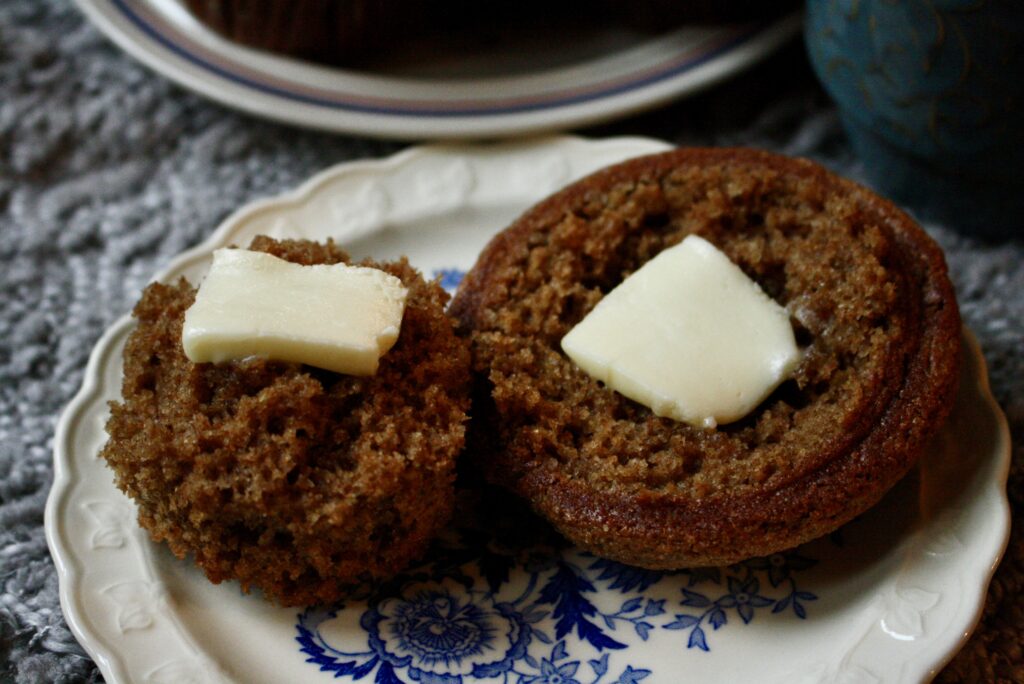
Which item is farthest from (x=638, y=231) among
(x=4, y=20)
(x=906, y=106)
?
(x=4, y=20)

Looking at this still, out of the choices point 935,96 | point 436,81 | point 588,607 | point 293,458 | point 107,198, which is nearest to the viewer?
point 293,458

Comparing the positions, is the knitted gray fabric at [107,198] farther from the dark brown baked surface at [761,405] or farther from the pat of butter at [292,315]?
the pat of butter at [292,315]

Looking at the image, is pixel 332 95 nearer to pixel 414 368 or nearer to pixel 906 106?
pixel 414 368

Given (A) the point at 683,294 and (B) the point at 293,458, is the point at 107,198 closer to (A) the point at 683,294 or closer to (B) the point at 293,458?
(B) the point at 293,458

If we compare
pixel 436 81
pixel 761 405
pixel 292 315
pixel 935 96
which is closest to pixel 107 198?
pixel 436 81

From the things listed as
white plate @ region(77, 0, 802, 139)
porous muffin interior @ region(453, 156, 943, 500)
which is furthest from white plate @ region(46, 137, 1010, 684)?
white plate @ region(77, 0, 802, 139)

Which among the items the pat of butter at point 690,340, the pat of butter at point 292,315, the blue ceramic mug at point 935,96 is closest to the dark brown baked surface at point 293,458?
the pat of butter at point 292,315
